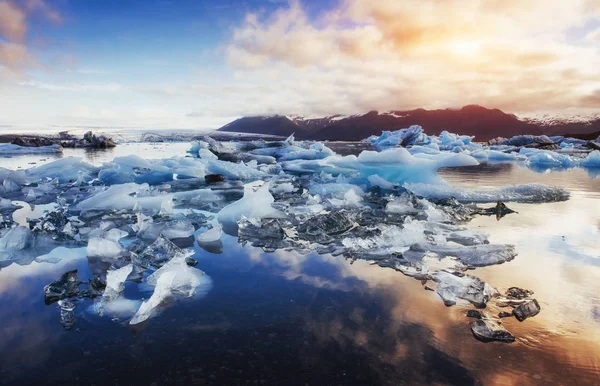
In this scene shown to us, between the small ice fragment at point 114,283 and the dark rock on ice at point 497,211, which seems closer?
the small ice fragment at point 114,283

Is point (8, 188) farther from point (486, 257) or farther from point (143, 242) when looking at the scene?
point (486, 257)

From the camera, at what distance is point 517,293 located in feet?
8.84

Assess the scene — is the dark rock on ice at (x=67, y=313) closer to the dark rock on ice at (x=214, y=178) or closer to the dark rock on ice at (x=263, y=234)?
the dark rock on ice at (x=263, y=234)

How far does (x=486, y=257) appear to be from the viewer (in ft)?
11.3

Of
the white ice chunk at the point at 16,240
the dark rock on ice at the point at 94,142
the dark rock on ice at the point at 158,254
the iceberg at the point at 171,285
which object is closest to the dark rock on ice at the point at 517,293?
the iceberg at the point at 171,285

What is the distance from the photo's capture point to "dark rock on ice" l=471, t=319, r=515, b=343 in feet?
6.86

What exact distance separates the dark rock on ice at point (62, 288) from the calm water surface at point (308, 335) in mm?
94

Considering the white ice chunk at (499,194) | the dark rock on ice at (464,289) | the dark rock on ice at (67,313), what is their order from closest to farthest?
1. the dark rock on ice at (67,313)
2. the dark rock on ice at (464,289)
3. the white ice chunk at (499,194)

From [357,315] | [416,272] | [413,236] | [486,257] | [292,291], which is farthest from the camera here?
[413,236]

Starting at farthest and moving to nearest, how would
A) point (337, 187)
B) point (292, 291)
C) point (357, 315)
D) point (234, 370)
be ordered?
point (337, 187), point (292, 291), point (357, 315), point (234, 370)

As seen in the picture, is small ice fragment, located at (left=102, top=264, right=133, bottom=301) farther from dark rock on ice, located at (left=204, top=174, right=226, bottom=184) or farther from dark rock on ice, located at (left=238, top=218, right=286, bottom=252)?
dark rock on ice, located at (left=204, top=174, right=226, bottom=184)

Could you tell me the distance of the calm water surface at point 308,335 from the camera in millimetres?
1796

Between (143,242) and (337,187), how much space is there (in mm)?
4694

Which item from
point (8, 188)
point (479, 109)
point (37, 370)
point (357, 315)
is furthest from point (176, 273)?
point (479, 109)
